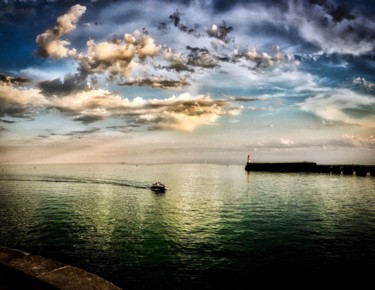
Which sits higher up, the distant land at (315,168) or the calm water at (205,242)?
the distant land at (315,168)

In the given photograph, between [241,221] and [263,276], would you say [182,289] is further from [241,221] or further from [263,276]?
[241,221]

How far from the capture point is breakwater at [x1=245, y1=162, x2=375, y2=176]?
110588mm

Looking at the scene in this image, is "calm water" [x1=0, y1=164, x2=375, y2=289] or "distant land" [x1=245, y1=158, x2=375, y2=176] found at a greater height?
"distant land" [x1=245, y1=158, x2=375, y2=176]

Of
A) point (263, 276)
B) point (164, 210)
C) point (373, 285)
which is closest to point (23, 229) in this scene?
point (164, 210)

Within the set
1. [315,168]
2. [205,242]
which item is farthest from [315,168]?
[205,242]

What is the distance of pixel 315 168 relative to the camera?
434 ft

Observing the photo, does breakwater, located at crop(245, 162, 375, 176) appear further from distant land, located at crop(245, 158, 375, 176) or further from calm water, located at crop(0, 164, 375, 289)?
calm water, located at crop(0, 164, 375, 289)

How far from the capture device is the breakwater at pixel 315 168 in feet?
363

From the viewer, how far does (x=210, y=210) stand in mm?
41719

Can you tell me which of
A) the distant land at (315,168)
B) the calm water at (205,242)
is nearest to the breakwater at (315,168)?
the distant land at (315,168)

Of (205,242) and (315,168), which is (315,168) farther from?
(205,242)

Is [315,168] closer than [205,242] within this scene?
No

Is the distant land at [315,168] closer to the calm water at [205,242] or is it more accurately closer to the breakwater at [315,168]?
the breakwater at [315,168]

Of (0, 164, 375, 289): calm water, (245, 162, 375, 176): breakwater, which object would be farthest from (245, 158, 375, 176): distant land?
(0, 164, 375, 289): calm water
